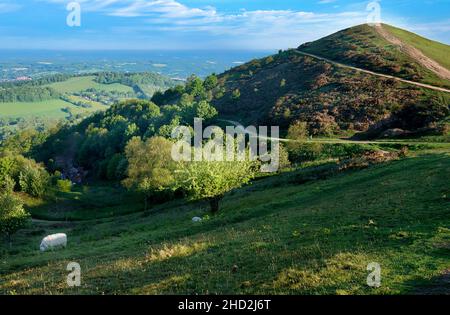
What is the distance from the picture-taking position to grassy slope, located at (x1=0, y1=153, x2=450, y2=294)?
16.0 m

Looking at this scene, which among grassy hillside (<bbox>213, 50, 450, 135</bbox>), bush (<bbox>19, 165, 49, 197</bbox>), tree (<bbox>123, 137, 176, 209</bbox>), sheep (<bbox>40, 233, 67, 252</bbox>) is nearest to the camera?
sheep (<bbox>40, 233, 67, 252</bbox>)

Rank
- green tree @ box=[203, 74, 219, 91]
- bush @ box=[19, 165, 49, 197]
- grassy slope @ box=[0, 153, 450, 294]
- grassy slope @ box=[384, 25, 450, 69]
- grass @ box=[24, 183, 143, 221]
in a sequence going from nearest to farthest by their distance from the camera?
grassy slope @ box=[0, 153, 450, 294] < grass @ box=[24, 183, 143, 221] < bush @ box=[19, 165, 49, 197] < grassy slope @ box=[384, 25, 450, 69] < green tree @ box=[203, 74, 219, 91]

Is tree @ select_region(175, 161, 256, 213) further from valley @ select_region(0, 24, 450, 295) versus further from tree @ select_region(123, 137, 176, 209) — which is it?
tree @ select_region(123, 137, 176, 209)

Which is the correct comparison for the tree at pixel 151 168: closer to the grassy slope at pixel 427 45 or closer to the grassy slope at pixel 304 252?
the grassy slope at pixel 304 252

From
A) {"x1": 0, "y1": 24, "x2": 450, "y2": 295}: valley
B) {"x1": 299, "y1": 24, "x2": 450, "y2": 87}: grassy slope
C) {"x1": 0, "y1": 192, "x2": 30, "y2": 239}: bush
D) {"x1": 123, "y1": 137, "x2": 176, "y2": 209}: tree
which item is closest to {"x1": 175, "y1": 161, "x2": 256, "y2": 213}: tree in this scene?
{"x1": 0, "y1": 24, "x2": 450, "y2": 295}: valley

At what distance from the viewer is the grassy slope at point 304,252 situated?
16016 millimetres

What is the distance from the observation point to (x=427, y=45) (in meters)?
153

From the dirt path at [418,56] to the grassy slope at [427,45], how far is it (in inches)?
124

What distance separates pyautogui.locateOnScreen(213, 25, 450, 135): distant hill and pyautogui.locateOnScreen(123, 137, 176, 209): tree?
3669cm

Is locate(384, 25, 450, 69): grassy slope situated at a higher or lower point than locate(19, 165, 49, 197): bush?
higher

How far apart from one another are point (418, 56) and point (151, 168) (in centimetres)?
10194

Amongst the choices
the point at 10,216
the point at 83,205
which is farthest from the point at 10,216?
the point at 83,205

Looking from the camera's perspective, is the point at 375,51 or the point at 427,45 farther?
the point at 427,45

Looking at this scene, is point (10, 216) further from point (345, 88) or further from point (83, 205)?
point (345, 88)
